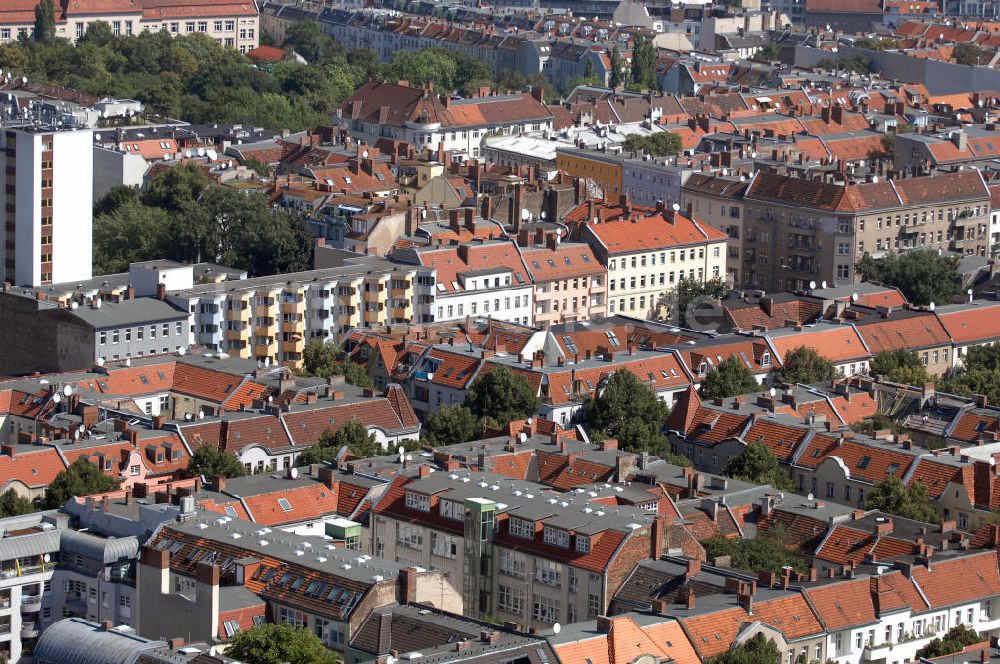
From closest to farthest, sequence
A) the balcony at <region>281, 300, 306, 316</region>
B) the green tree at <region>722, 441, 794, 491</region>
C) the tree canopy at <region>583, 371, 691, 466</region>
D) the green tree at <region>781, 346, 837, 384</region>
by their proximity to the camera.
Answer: the green tree at <region>722, 441, 794, 491</region>, the tree canopy at <region>583, 371, 691, 466</region>, the green tree at <region>781, 346, 837, 384</region>, the balcony at <region>281, 300, 306, 316</region>

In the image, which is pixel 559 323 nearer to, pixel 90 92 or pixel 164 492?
pixel 164 492

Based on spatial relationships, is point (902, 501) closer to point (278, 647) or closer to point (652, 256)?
point (278, 647)

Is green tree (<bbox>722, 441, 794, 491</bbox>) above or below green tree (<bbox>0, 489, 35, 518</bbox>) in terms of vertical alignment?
above

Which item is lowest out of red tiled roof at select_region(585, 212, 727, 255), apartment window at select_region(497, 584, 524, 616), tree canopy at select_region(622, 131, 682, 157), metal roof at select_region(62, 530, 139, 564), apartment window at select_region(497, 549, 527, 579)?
apartment window at select_region(497, 584, 524, 616)

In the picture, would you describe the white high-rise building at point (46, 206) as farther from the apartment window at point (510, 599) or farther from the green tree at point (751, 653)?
the green tree at point (751, 653)

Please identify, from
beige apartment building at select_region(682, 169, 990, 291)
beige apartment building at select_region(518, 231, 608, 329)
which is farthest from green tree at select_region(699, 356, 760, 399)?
beige apartment building at select_region(682, 169, 990, 291)

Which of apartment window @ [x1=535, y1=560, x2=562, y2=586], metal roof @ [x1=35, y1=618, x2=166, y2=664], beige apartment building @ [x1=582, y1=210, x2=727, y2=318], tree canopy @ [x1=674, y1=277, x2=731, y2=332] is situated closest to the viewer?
metal roof @ [x1=35, y1=618, x2=166, y2=664]

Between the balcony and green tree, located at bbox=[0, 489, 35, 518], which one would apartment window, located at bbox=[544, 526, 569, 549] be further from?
the balcony

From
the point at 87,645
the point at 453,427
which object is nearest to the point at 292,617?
the point at 87,645

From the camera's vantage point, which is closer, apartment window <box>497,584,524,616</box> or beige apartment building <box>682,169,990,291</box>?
apartment window <box>497,584,524,616</box>
